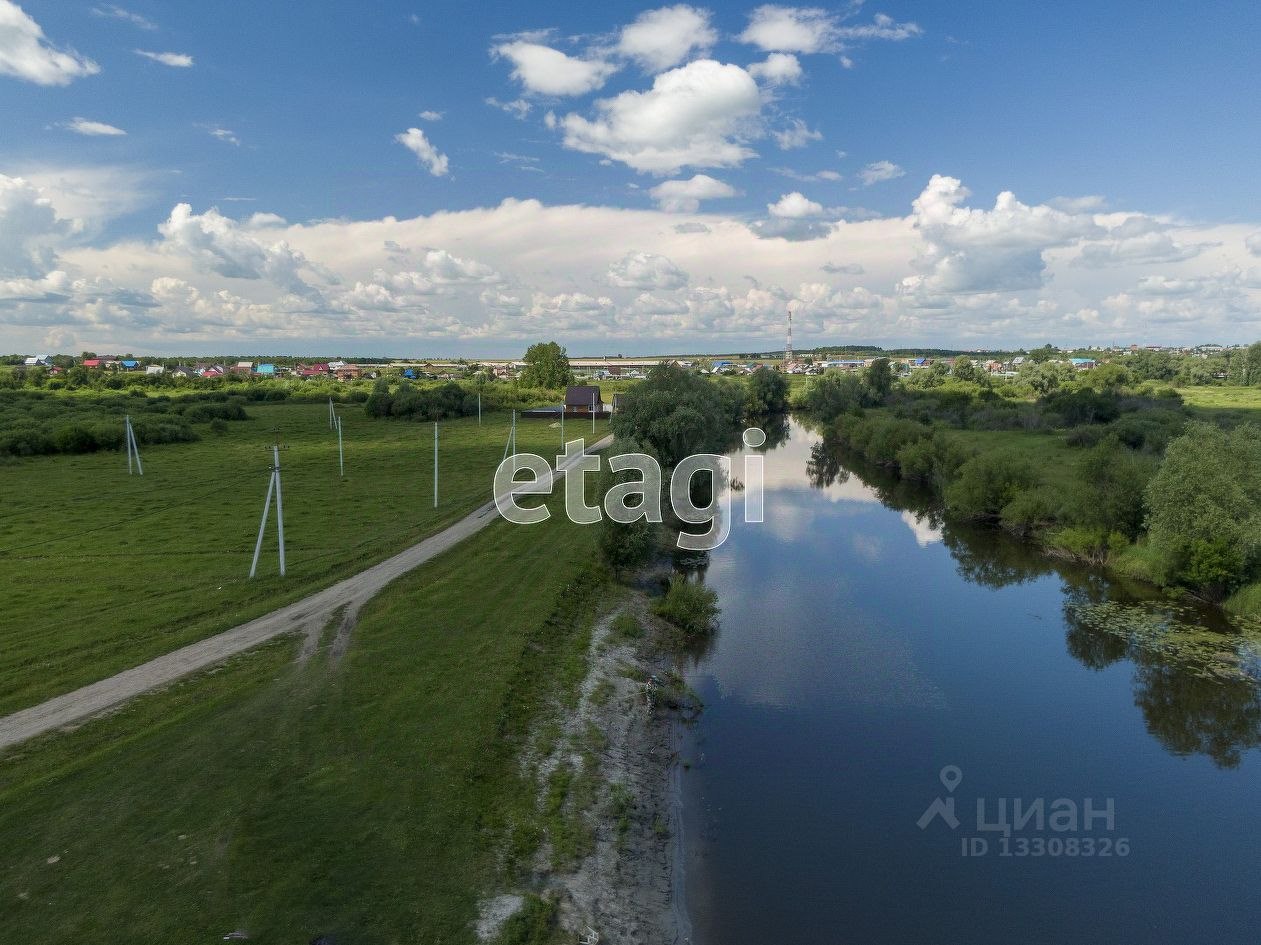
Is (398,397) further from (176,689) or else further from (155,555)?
(176,689)

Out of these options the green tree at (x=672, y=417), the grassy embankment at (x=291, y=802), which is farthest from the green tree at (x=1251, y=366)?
the grassy embankment at (x=291, y=802)

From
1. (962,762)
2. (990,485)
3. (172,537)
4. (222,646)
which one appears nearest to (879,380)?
(990,485)

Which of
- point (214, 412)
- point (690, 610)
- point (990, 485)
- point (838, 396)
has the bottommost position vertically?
point (690, 610)

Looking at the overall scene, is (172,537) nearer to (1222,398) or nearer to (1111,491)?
(1111,491)

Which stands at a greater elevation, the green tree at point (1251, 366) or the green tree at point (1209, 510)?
the green tree at point (1251, 366)

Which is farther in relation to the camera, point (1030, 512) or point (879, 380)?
point (879, 380)

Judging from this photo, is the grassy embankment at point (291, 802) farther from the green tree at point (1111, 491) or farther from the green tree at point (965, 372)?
the green tree at point (965, 372)

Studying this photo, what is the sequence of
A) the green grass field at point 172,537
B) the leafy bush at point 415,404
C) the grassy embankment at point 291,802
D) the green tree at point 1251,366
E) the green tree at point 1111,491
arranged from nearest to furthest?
the grassy embankment at point 291,802 < the green grass field at point 172,537 < the green tree at point 1111,491 < the leafy bush at point 415,404 < the green tree at point 1251,366

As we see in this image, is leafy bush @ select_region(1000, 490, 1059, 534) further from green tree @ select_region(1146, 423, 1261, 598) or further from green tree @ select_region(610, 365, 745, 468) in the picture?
green tree @ select_region(610, 365, 745, 468)
